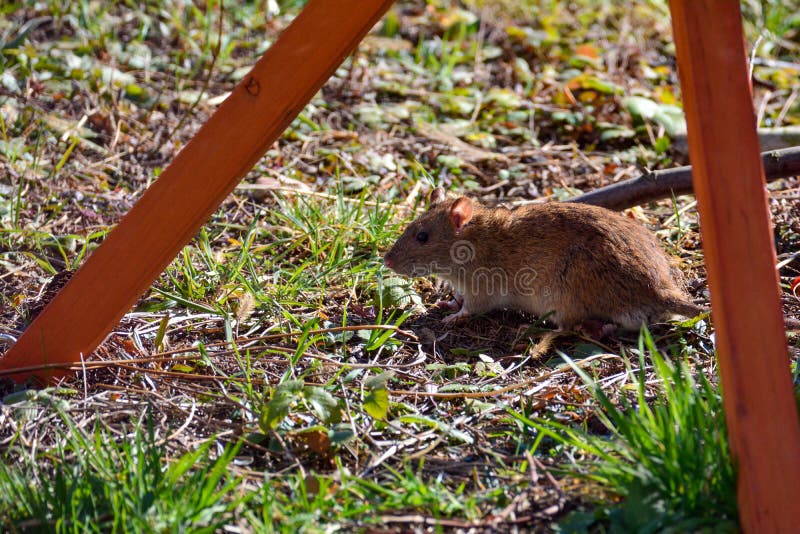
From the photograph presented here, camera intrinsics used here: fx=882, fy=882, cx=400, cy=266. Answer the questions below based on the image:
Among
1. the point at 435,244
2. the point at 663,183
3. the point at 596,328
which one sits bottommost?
the point at 596,328

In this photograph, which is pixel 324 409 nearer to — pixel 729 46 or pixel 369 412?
pixel 369 412

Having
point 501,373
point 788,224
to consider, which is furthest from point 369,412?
point 788,224

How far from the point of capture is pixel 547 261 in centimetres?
437

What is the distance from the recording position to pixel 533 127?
6473 millimetres

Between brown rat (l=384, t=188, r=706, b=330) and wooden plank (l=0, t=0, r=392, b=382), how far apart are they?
1674 millimetres

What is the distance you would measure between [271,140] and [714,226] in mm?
1424

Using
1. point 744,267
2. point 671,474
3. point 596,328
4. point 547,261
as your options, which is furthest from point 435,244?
point 744,267

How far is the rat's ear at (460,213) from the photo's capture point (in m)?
4.61

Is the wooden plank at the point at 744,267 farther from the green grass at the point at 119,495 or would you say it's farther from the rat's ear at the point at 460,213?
the rat's ear at the point at 460,213

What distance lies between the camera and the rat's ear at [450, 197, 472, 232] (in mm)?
4609

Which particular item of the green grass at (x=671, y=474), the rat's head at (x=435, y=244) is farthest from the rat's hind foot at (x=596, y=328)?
the green grass at (x=671, y=474)

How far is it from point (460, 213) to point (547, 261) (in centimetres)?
56

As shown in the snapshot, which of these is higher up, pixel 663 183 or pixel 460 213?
pixel 663 183

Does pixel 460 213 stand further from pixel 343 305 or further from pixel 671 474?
pixel 671 474
